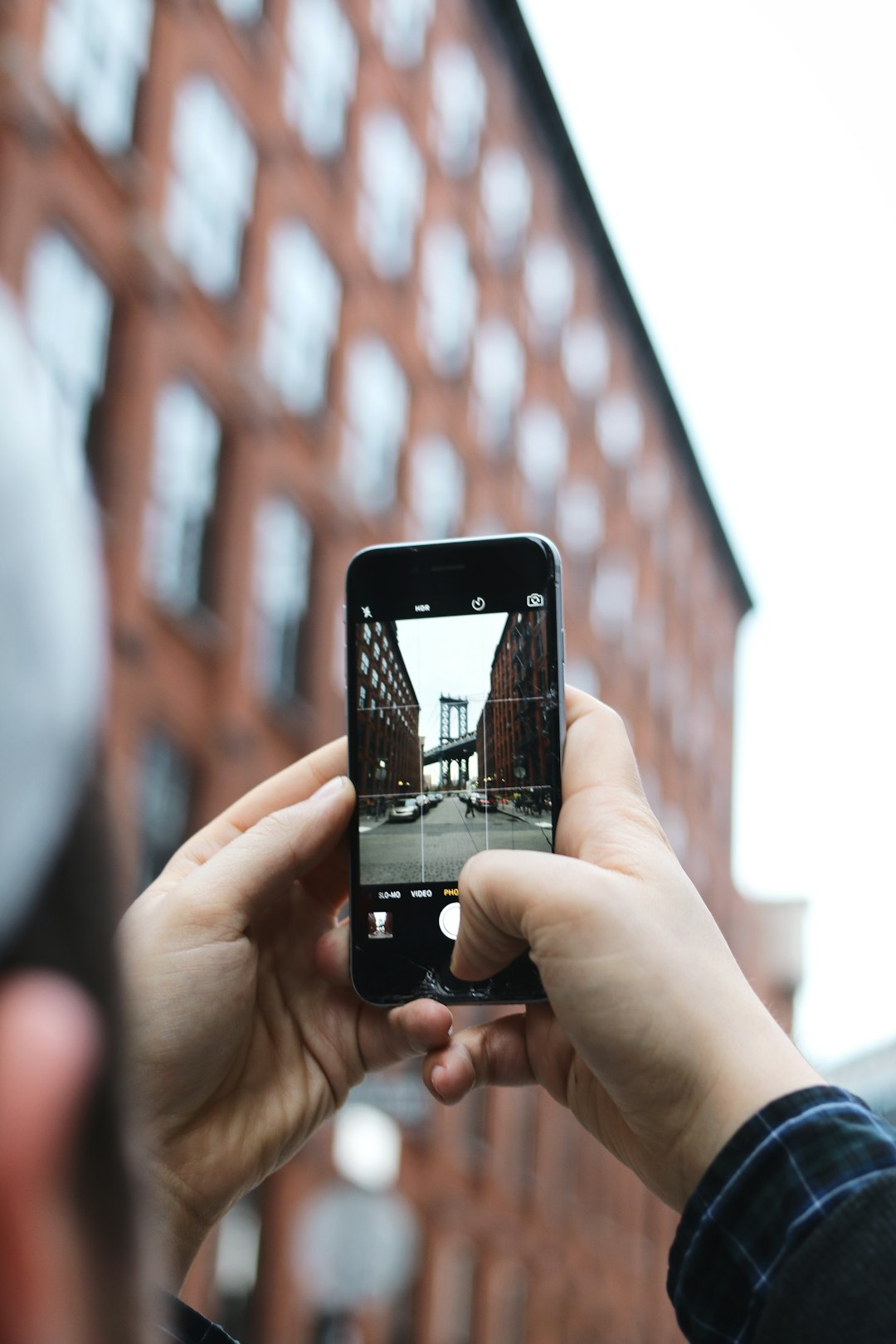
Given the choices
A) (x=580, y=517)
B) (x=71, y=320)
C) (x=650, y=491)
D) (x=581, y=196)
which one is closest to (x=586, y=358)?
(x=581, y=196)

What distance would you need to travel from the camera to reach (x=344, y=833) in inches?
90.6

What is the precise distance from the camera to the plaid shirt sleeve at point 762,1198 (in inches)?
53.5

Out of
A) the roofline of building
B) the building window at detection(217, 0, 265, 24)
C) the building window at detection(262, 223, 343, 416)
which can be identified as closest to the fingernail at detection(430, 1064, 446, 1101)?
the building window at detection(262, 223, 343, 416)

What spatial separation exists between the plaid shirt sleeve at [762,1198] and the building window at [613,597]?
28992 mm

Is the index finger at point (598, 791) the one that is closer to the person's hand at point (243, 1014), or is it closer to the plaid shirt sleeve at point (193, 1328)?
the person's hand at point (243, 1014)

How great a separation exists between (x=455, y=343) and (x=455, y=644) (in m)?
22.5

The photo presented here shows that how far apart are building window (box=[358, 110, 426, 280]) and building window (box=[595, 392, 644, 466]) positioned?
10.4 meters

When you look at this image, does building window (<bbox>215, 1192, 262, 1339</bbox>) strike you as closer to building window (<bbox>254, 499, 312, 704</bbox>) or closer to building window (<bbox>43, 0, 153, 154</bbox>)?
building window (<bbox>254, 499, 312, 704</bbox>)

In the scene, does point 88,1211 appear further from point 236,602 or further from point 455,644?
point 236,602

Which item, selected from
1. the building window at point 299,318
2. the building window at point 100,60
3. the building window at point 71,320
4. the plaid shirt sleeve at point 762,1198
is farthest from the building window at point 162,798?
the plaid shirt sleeve at point 762,1198

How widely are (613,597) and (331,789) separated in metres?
30.2

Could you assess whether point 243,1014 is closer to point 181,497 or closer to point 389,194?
point 181,497

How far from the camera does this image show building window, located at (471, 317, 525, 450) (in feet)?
82.9

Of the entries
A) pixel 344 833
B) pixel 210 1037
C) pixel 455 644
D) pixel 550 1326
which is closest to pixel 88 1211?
pixel 210 1037
